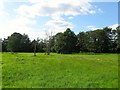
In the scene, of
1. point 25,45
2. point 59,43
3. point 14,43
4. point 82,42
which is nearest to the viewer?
point 59,43

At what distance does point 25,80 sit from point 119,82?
6481 millimetres

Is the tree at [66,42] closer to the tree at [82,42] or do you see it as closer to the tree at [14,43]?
the tree at [82,42]

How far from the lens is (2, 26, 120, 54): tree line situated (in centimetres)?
10769

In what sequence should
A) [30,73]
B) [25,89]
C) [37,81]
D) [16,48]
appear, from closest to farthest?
[25,89] → [37,81] → [30,73] → [16,48]

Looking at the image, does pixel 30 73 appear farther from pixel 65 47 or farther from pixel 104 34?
pixel 104 34

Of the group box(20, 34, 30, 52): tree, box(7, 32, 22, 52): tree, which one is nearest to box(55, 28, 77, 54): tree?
box(20, 34, 30, 52): tree

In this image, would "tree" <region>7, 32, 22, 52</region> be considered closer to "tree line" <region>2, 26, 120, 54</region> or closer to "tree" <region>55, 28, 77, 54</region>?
"tree line" <region>2, 26, 120, 54</region>

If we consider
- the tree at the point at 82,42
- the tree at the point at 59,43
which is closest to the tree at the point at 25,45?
the tree at the point at 59,43

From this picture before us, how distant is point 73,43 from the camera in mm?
109000

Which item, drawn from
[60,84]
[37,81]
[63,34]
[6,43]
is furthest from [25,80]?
[6,43]

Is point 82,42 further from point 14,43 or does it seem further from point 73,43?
point 14,43

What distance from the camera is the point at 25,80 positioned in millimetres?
18016

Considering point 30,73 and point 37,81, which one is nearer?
point 37,81

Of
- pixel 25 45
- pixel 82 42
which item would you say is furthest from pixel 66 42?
pixel 25 45
